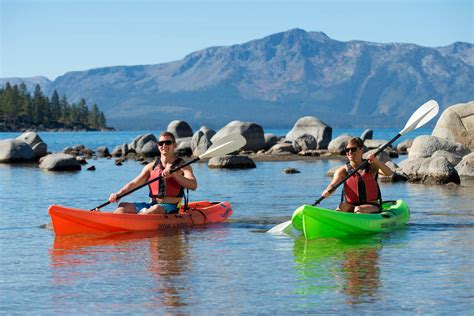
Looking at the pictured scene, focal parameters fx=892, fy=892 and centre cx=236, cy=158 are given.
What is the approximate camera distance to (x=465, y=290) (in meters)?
9.20

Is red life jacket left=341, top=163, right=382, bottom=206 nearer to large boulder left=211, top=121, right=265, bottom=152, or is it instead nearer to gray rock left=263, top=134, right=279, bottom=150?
large boulder left=211, top=121, right=265, bottom=152

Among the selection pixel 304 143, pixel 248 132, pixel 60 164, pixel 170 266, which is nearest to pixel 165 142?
pixel 170 266

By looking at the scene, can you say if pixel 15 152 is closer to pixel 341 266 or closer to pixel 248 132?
pixel 248 132

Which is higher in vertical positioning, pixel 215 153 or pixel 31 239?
pixel 215 153

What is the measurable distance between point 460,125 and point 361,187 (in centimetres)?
1906

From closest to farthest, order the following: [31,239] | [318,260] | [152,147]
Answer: [318,260] < [31,239] < [152,147]

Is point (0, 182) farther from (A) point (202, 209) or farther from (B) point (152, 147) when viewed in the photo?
(B) point (152, 147)

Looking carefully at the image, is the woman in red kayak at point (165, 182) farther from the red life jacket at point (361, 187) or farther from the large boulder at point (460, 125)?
the large boulder at point (460, 125)

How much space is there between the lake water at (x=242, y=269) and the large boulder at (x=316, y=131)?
29314 millimetres

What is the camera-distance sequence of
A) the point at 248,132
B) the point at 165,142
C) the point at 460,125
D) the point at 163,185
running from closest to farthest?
the point at 165,142
the point at 163,185
the point at 460,125
the point at 248,132

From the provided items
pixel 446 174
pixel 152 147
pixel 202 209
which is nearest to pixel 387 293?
pixel 202 209

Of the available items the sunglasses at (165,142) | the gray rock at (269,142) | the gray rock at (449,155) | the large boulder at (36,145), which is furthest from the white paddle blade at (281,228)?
the gray rock at (269,142)

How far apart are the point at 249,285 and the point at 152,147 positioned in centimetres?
3691

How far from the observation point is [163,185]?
46.7 feet
